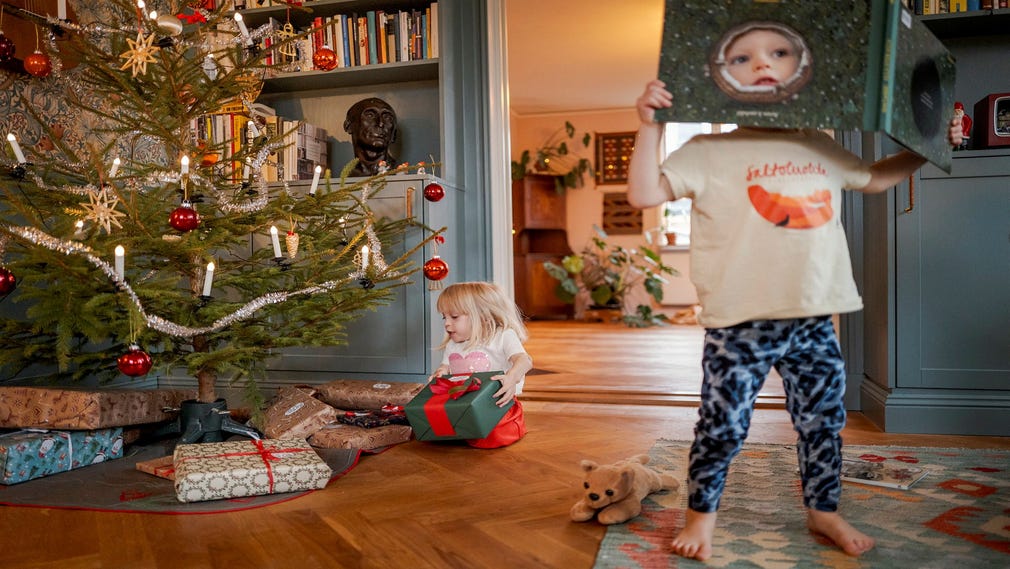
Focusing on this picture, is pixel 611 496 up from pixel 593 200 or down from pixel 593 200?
down

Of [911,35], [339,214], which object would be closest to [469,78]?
[339,214]

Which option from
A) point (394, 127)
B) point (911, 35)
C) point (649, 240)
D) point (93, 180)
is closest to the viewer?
point (911, 35)

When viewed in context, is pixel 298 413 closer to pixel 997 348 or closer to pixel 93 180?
pixel 93 180

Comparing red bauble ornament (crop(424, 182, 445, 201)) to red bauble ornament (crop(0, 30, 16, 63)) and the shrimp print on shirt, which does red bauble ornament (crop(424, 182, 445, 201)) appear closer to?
red bauble ornament (crop(0, 30, 16, 63))

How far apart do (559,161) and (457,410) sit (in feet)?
20.5

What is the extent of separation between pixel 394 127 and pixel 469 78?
39 cm

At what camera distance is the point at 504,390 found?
2143mm

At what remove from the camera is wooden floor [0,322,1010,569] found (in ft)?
4.41

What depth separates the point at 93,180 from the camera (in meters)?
2.01

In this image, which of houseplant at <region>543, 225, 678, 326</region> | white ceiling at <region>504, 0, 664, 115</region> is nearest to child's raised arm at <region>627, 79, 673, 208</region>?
white ceiling at <region>504, 0, 664, 115</region>

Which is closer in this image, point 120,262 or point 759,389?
point 759,389

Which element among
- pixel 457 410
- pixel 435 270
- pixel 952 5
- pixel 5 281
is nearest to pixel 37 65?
pixel 5 281

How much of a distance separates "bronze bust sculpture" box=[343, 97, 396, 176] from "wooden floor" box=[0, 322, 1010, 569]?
126 cm

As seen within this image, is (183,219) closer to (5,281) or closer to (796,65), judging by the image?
(5,281)
